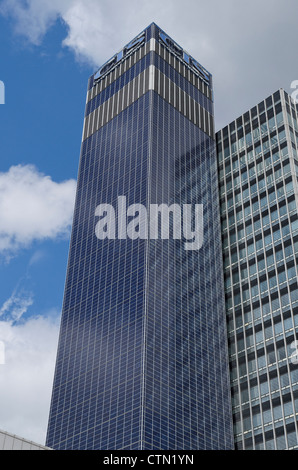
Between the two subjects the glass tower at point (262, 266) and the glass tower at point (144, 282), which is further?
the glass tower at point (262, 266)

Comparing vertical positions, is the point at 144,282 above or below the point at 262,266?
below

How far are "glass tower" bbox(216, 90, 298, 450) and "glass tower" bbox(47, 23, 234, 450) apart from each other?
121 inches

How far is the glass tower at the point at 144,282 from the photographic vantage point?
124 metres

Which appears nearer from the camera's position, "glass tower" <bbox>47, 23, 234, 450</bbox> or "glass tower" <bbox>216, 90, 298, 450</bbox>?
"glass tower" <bbox>47, 23, 234, 450</bbox>

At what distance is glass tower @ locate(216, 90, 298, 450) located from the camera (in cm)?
12562

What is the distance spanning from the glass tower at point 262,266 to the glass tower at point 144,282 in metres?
3.07

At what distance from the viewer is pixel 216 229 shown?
518ft

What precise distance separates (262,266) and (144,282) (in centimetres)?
2469

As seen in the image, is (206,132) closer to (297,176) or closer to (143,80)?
(143,80)

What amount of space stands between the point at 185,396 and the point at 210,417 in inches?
245

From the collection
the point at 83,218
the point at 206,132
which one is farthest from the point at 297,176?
the point at 83,218

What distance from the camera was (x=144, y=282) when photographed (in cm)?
13712

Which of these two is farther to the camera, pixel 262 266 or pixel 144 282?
pixel 262 266

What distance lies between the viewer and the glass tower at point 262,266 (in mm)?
125625
